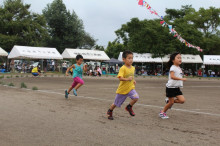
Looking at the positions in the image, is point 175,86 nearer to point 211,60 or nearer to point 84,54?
point 84,54

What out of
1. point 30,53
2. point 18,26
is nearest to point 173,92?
point 30,53

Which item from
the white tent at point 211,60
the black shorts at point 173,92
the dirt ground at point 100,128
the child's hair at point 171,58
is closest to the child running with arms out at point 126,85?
the dirt ground at point 100,128

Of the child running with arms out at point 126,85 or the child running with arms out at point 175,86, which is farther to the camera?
the child running with arms out at point 175,86

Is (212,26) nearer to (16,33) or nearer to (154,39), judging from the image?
(154,39)

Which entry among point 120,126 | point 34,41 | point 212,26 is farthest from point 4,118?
point 212,26

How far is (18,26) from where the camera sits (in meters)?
51.1

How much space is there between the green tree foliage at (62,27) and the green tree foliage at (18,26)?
710 cm

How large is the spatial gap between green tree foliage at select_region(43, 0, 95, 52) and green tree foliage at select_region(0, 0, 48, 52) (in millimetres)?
7095

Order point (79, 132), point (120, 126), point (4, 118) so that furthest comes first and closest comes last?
point (4, 118), point (120, 126), point (79, 132)

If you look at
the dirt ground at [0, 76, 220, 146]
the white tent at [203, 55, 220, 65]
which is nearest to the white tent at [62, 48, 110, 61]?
the white tent at [203, 55, 220, 65]

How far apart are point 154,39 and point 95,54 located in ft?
33.8

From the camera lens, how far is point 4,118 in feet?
19.4

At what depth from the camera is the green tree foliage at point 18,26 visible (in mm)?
50469

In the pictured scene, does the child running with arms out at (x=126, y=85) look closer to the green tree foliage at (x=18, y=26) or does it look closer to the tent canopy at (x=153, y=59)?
the tent canopy at (x=153, y=59)
